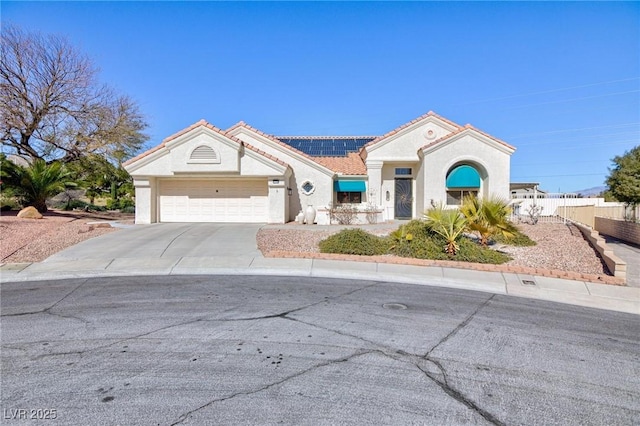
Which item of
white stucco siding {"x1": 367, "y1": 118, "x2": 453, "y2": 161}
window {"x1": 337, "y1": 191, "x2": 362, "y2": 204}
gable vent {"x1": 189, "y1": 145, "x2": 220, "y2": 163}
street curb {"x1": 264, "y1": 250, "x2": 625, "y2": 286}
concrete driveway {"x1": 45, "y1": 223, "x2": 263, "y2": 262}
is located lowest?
street curb {"x1": 264, "y1": 250, "x2": 625, "y2": 286}

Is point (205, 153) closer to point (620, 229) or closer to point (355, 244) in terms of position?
point (355, 244)

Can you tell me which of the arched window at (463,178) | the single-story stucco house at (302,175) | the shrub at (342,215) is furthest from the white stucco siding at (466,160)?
the shrub at (342,215)

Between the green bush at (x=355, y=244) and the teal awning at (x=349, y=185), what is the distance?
9296 mm

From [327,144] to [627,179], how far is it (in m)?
17.9

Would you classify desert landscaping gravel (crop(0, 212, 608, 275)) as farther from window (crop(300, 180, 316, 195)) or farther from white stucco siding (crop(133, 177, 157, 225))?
window (crop(300, 180, 316, 195))

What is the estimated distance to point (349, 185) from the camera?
70.4 ft

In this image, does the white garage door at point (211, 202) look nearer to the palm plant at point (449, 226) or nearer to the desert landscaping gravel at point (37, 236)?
the desert landscaping gravel at point (37, 236)

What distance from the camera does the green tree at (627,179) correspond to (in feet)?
50.5

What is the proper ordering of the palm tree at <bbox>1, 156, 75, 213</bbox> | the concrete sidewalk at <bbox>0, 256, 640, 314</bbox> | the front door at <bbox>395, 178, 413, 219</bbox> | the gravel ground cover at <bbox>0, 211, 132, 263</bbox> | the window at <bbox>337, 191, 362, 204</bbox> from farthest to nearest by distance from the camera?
the front door at <bbox>395, 178, 413, 219</bbox> < the window at <bbox>337, 191, 362, 204</bbox> < the palm tree at <bbox>1, 156, 75, 213</bbox> < the gravel ground cover at <bbox>0, 211, 132, 263</bbox> < the concrete sidewalk at <bbox>0, 256, 640, 314</bbox>

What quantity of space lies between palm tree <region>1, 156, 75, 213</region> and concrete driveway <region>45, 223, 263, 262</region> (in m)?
7.49

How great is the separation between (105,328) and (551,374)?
19.0 feet

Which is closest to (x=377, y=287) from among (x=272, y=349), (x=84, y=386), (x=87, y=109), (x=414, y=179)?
(x=272, y=349)

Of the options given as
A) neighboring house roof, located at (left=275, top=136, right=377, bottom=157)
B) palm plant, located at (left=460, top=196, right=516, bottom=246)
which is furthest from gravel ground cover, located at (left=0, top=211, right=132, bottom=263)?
neighboring house roof, located at (left=275, top=136, right=377, bottom=157)

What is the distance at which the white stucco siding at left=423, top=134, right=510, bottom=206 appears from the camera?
20344mm
